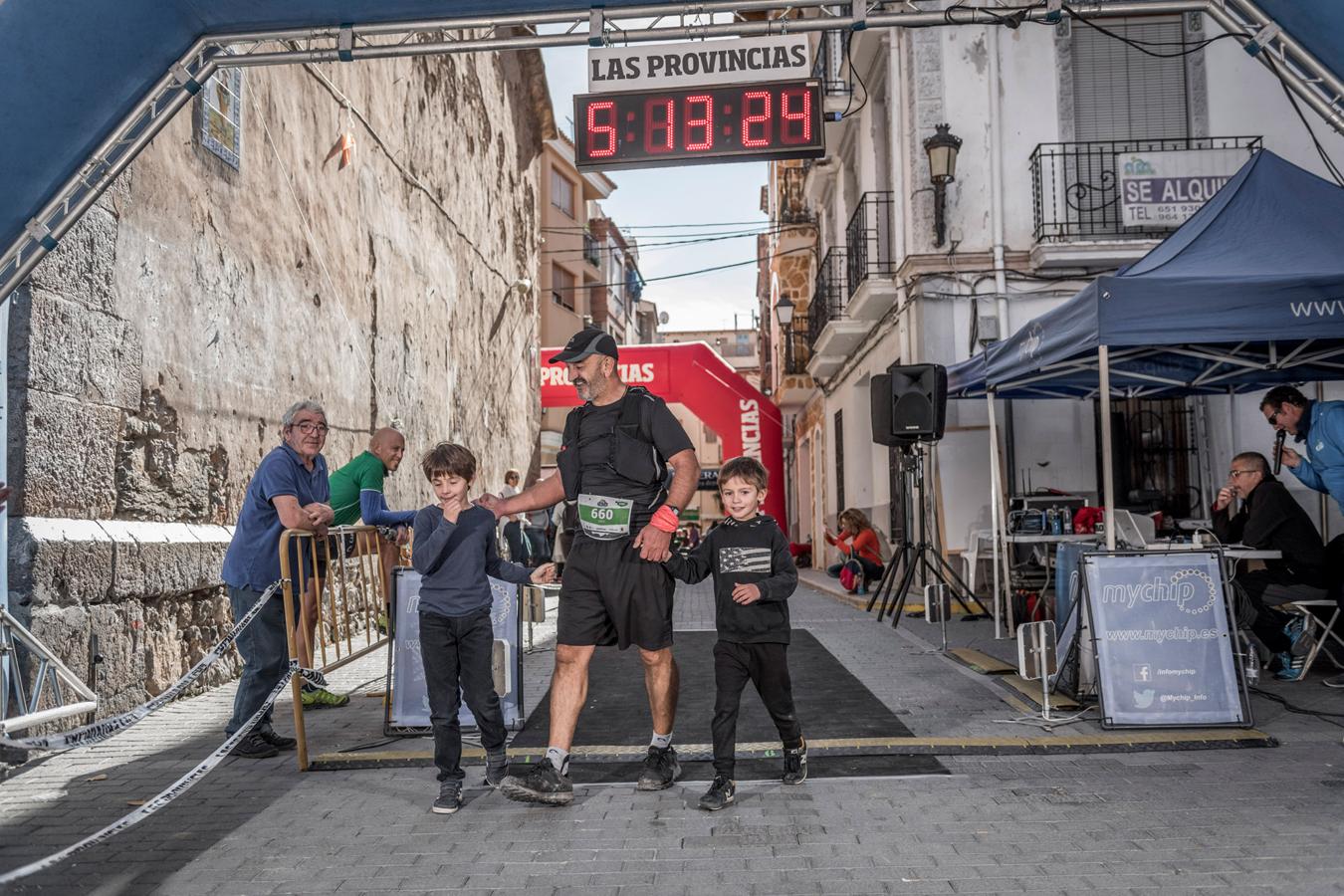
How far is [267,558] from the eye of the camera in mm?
5652

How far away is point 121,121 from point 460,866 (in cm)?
375

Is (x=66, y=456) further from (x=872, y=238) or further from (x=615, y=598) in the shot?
(x=872, y=238)

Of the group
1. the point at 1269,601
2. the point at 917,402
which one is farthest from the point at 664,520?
the point at 917,402

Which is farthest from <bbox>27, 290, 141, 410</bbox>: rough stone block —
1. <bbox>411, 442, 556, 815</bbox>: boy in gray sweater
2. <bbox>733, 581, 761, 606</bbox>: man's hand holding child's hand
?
<bbox>733, 581, 761, 606</bbox>: man's hand holding child's hand

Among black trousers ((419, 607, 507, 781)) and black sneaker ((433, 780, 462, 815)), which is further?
black trousers ((419, 607, 507, 781))

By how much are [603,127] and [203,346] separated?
327 centimetres

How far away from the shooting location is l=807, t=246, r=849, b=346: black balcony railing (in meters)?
19.0

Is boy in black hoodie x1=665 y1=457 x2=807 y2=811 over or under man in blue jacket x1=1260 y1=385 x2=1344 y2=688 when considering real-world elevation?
under

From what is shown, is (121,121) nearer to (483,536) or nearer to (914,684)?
(483,536)

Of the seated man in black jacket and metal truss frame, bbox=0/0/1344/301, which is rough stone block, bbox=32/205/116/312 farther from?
the seated man in black jacket

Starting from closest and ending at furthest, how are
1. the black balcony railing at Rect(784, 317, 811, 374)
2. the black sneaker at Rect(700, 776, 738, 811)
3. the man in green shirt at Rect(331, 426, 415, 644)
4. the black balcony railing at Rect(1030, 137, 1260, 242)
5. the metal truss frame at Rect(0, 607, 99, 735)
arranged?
the black sneaker at Rect(700, 776, 738, 811) < the metal truss frame at Rect(0, 607, 99, 735) < the man in green shirt at Rect(331, 426, 415, 644) < the black balcony railing at Rect(1030, 137, 1260, 242) < the black balcony railing at Rect(784, 317, 811, 374)

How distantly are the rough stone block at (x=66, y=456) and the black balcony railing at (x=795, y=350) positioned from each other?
65.3 ft

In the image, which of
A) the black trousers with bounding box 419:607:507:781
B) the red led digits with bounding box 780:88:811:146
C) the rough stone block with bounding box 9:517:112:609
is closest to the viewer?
the black trousers with bounding box 419:607:507:781

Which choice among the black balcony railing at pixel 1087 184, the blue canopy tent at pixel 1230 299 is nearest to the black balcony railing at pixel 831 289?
the black balcony railing at pixel 1087 184
